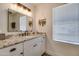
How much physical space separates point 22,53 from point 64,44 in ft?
2.23

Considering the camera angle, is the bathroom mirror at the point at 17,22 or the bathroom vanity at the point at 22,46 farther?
the bathroom mirror at the point at 17,22

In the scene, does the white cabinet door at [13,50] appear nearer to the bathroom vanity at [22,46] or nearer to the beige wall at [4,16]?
the bathroom vanity at [22,46]

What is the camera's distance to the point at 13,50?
3.55ft

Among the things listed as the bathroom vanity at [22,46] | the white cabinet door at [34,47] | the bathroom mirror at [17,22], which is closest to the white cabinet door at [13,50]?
the bathroom vanity at [22,46]

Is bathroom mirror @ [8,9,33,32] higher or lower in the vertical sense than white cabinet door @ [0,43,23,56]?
higher

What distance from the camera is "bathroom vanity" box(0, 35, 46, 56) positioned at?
0.99 m

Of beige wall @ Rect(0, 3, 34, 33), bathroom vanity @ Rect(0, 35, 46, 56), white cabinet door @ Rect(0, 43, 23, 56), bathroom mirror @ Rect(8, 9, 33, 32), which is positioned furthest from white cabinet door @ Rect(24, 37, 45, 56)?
beige wall @ Rect(0, 3, 34, 33)

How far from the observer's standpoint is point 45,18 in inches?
57.1

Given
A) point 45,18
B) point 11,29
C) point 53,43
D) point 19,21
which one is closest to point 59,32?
point 53,43

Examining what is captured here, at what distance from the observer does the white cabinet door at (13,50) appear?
96 cm

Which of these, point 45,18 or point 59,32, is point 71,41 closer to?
point 59,32

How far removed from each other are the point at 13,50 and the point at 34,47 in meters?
0.51

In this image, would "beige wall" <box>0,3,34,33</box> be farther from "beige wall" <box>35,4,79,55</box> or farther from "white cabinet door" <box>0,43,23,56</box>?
"white cabinet door" <box>0,43,23,56</box>

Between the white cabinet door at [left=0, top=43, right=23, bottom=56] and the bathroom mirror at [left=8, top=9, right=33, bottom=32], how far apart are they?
26 cm
